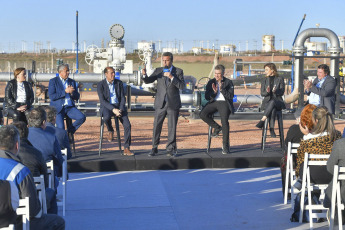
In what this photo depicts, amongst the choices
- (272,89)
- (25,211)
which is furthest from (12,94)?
(25,211)

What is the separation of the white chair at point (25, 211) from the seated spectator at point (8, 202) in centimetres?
4

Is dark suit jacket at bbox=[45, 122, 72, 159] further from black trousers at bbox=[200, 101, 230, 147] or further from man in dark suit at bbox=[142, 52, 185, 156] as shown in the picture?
black trousers at bbox=[200, 101, 230, 147]

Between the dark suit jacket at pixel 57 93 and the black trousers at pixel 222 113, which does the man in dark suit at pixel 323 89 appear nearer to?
the black trousers at pixel 222 113

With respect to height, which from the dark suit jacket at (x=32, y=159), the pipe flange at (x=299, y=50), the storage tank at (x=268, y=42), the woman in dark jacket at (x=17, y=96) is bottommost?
the dark suit jacket at (x=32, y=159)

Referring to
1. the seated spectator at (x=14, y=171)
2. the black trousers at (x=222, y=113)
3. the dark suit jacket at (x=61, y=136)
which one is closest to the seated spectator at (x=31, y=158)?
the seated spectator at (x=14, y=171)

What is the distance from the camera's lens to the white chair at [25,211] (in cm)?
403

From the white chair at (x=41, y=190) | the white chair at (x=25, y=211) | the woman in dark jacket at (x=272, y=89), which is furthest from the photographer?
the woman in dark jacket at (x=272, y=89)

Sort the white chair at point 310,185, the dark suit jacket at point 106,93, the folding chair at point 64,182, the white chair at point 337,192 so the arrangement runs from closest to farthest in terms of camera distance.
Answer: the white chair at point 337,192, the white chair at point 310,185, the folding chair at point 64,182, the dark suit jacket at point 106,93

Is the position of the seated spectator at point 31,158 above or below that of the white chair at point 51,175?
above

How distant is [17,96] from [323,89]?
18.1 ft

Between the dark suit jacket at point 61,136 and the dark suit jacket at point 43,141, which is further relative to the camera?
the dark suit jacket at point 61,136

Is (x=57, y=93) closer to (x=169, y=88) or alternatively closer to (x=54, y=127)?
(x=169, y=88)

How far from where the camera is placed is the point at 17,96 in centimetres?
1095

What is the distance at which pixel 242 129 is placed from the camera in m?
15.8
